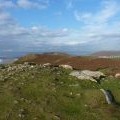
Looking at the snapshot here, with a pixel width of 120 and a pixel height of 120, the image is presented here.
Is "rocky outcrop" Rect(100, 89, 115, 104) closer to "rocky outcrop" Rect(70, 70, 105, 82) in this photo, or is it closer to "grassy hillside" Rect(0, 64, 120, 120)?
"grassy hillside" Rect(0, 64, 120, 120)

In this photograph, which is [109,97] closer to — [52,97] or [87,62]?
[52,97]

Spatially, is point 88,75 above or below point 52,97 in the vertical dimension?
above

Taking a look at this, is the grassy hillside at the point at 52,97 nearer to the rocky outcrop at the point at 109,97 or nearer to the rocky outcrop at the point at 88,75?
the rocky outcrop at the point at 109,97

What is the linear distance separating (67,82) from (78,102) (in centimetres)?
554

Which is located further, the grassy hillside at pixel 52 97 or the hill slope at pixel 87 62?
the hill slope at pixel 87 62

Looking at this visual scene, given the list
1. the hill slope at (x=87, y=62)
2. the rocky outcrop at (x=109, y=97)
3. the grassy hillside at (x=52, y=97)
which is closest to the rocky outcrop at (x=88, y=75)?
the grassy hillside at (x=52, y=97)

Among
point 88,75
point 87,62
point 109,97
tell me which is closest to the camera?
point 109,97

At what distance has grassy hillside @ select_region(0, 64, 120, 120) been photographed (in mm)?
26797

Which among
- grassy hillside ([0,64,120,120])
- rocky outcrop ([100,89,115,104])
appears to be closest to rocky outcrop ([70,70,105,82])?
grassy hillside ([0,64,120,120])

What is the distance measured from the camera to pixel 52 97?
30000 mm

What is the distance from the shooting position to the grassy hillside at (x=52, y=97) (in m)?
26.8

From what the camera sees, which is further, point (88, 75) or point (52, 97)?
point (88, 75)

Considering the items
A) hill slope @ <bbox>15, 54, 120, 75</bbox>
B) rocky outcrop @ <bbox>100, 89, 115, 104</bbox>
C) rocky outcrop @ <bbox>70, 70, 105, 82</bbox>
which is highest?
hill slope @ <bbox>15, 54, 120, 75</bbox>

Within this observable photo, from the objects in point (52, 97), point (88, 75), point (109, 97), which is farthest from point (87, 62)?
point (52, 97)
